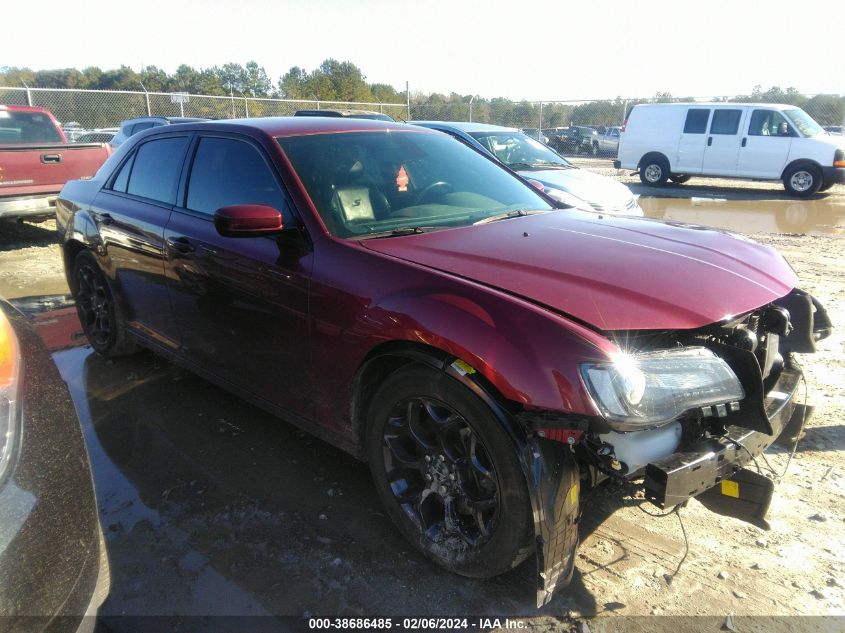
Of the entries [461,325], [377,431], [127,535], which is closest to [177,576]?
[127,535]

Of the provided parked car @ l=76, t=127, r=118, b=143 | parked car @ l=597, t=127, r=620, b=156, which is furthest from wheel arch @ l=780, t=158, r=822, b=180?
parked car @ l=76, t=127, r=118, b=143

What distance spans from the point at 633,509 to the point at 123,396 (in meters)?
3.37

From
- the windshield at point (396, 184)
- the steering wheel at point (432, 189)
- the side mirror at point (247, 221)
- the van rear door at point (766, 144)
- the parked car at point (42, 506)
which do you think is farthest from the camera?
the van rear door at point (766, 144)

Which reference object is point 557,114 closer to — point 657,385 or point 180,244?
point 180,244

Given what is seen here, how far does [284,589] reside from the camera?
Result: 2445mm

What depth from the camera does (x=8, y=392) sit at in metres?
1.69

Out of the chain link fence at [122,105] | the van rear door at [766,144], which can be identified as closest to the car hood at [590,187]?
the van rear door at [766,144]

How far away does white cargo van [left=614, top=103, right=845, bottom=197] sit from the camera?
13578mm

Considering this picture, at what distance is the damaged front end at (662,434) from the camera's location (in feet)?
6.47

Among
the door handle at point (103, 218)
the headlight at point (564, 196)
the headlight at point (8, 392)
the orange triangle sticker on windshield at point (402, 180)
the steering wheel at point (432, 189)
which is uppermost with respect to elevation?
the orange triangle sticker on windshield at point (402, 180)

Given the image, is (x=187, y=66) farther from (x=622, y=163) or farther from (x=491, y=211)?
(x=491, y=211)

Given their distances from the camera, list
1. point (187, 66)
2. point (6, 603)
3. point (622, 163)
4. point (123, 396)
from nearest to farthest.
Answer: point (6, 603)
point (123, 396)
point (622, 163)
point (187, 66)

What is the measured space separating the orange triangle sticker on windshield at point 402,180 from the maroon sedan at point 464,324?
2 centimetres

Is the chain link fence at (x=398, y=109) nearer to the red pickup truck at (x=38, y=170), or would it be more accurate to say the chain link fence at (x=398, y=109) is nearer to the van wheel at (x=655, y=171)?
the van wheel at (x=655, y=171)
